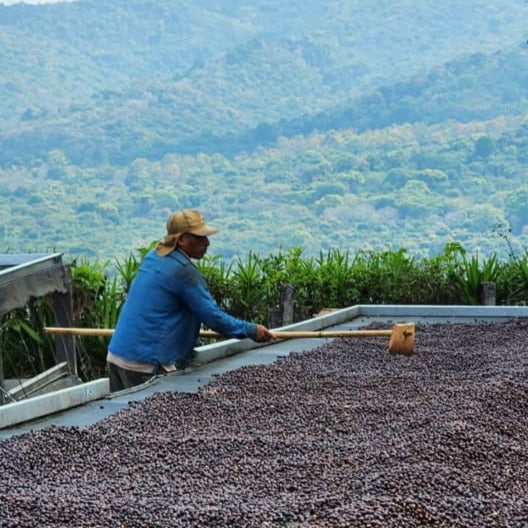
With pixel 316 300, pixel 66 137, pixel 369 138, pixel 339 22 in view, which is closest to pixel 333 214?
pixel 369 138

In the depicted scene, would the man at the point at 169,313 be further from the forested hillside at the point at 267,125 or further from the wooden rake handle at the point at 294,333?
the forested hillside at the point at 267,125

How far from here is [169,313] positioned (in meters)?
6.54

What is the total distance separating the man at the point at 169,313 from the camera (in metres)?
6.47

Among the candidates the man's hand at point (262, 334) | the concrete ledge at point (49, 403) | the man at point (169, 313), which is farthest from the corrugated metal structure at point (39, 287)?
the man's hand at point (262, 334)

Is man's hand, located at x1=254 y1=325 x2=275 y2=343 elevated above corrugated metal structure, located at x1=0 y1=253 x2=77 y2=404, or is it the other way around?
corrugated metal structure, located at x1=0 y1=253 x2=77 y2=404

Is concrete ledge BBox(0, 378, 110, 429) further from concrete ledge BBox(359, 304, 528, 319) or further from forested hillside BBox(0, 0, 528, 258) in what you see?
forested hillside BBox(0, 0, 528, 258)

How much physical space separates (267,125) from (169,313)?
70719mm

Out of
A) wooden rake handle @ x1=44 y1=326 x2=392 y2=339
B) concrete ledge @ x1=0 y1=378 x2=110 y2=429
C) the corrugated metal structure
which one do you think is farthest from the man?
concrete ledge @ x1=0 y1=378 x2=110 y2=429

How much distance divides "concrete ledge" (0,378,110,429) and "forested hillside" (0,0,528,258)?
3447cm

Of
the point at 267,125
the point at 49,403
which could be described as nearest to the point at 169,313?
the point at 49,403

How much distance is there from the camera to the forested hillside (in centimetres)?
5891

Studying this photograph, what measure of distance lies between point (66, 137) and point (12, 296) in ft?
221

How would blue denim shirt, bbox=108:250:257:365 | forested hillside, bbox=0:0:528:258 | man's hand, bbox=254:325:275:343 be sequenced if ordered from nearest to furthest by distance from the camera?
blue denim shirt, bbox=108:250:257:365 < man's hand, bbox=254:325:275:343 < forested hillside, bbox=0:0:528:258

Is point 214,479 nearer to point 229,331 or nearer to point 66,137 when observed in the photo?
point 229,331
